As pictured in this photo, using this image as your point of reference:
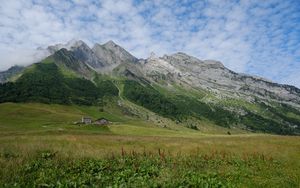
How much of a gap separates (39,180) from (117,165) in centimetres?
666

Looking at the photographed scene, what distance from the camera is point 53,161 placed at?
1947 centimetres

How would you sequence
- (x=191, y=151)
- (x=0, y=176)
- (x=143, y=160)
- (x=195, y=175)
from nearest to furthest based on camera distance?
(x=0, y=176) → (x=195, y=175) → (x=143, y=160) → (x=191, y=151)

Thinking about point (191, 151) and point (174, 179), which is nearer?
point (174, 179)

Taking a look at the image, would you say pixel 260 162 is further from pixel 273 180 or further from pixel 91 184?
pixel 91 184

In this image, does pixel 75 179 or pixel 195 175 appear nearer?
pixel 75 179

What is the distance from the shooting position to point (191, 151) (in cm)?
3275

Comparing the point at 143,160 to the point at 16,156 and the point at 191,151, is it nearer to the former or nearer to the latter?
the point at 16,156

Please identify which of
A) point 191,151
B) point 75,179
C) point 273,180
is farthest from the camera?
point 191,151

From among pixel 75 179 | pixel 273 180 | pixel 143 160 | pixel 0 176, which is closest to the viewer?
pixel 0 176

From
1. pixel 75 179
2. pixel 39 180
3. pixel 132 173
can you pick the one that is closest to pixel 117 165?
pixel 132 173

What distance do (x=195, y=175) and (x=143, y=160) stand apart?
6089 millimetres

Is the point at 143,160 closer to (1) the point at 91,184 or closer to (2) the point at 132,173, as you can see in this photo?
(2) the point at 132,173

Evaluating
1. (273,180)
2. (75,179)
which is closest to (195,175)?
(273,180)

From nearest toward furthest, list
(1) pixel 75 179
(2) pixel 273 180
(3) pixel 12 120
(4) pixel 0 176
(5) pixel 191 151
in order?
(4) pixel 0 176 < (1) pixel 75 179 < (2) pixel 273 180 < (5) pixel 191 151 < (3) pixel 12 120
